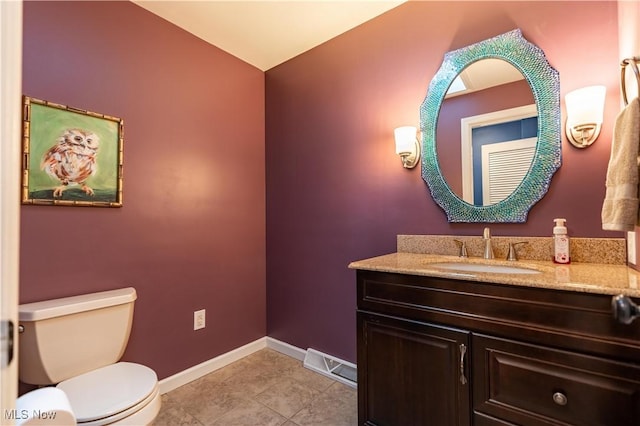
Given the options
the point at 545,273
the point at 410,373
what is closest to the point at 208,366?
the point at 410,373

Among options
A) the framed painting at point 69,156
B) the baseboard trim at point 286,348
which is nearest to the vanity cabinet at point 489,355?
the baseboard trim at point 286,348

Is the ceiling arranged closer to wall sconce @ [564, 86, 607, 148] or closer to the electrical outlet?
wall sconce @ [564, 86, 607, 148]

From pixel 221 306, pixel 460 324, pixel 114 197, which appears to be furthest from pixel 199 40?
pixel 460 324

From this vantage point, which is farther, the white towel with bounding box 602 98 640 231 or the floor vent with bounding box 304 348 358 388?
the floor vent with bounding box 304 348 358 388

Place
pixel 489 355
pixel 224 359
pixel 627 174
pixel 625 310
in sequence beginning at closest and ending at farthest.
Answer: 1. pixel 625 310
2. pixel 627 174
3. pixel 489 355
4. pixel 224 359

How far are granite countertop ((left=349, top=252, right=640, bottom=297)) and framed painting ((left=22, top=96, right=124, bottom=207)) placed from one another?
4.88 feet

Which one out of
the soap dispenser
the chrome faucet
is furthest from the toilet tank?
the soap dispenser

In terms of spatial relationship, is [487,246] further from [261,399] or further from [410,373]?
[261,399]

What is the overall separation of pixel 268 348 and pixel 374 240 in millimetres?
1393

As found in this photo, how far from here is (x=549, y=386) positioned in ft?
3.21

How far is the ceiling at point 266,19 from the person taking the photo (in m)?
1.85

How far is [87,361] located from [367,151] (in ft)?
6.30

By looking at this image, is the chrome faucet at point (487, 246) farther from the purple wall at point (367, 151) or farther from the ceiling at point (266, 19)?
the ceiling at point (266, 19)

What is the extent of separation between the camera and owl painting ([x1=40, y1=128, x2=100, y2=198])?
1495 millimetres
